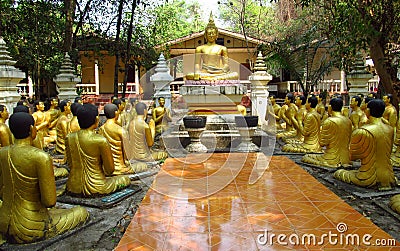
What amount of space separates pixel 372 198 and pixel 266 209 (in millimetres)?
1511

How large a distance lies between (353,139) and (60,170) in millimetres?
4973

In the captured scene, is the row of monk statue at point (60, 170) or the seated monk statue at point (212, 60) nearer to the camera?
the row of monk statue at point (60, 170)

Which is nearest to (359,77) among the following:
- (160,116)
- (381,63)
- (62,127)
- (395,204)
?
(381,63)

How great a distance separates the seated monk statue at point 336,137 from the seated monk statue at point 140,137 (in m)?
3.36

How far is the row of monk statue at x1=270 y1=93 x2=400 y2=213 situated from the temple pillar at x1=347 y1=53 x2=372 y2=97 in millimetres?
2196

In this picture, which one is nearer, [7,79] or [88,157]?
[88,157]

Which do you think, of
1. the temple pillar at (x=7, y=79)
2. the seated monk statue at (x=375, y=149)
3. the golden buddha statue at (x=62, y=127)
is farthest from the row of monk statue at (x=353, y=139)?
the temple pillar at (x=7, y=79)

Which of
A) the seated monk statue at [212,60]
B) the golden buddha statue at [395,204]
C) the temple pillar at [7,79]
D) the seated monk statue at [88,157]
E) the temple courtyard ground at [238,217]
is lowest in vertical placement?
the temple courtyard ground at [238,217]

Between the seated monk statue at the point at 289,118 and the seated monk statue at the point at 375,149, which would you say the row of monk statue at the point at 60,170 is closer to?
the seated monk statue at the point at 375,149

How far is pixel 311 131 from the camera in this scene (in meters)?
8.21

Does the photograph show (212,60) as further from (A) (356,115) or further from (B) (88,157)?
(B) (88,157)

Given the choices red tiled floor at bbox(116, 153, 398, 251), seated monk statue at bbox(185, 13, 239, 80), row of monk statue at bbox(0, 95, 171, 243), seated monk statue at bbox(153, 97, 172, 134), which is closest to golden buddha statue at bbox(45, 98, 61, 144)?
row of monk statue at bbox(0, 95, 171, 243)

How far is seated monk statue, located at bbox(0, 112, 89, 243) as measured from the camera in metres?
3.75

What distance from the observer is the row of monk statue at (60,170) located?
3771 mm
